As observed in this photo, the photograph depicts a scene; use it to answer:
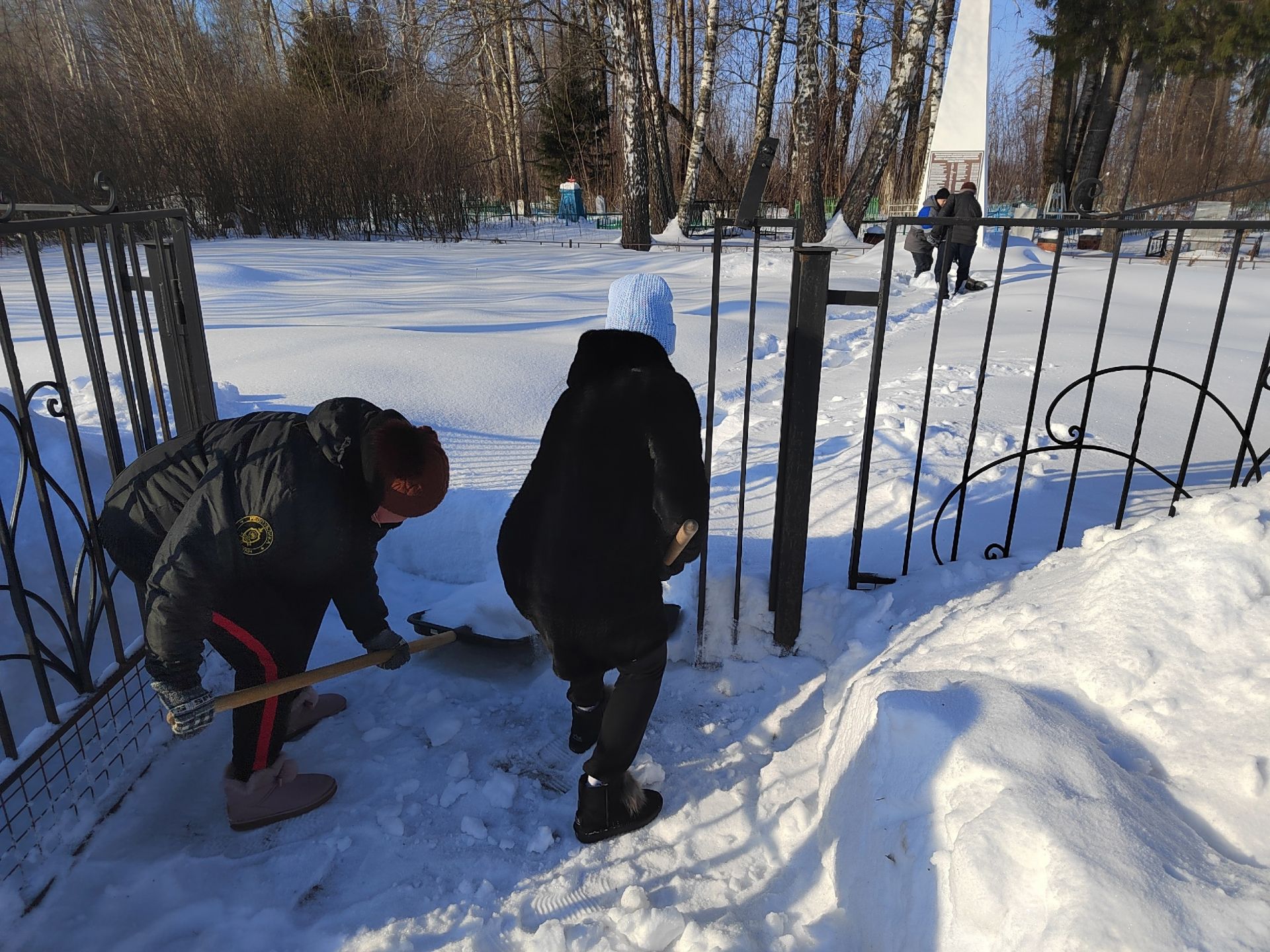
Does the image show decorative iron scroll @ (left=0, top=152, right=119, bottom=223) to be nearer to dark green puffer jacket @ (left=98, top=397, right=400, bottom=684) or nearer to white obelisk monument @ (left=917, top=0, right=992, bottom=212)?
dark green puffer jacket @ (left=98, top=397, right=400, bottom=684)

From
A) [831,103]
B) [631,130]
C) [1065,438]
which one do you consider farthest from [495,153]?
[1065,438]

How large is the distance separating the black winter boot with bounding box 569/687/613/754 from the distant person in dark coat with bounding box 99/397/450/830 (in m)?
0.78

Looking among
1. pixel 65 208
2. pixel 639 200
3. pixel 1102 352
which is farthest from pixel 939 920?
pixel 639 200

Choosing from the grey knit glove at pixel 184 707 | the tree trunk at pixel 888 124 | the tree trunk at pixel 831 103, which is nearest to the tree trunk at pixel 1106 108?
the tree trunk at pixel 888 124

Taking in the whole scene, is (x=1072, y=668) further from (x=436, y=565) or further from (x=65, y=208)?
(x=65, y=208)

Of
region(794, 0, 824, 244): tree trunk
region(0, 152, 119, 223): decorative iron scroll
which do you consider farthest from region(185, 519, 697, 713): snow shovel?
region(794, 0, 824, 244): tree trunk

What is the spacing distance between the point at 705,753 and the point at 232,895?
1.34m

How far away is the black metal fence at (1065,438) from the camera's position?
2.64 m

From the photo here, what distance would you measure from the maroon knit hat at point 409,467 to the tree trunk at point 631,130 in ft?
41.0

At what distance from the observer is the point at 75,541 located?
8.80ft

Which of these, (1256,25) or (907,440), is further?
(1256,25)

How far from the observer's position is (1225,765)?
161 centimetres

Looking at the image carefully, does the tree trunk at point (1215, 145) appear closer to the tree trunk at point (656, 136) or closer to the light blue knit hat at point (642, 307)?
the tree trunk at point (656, 136)

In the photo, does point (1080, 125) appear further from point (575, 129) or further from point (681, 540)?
point (681, 540)
